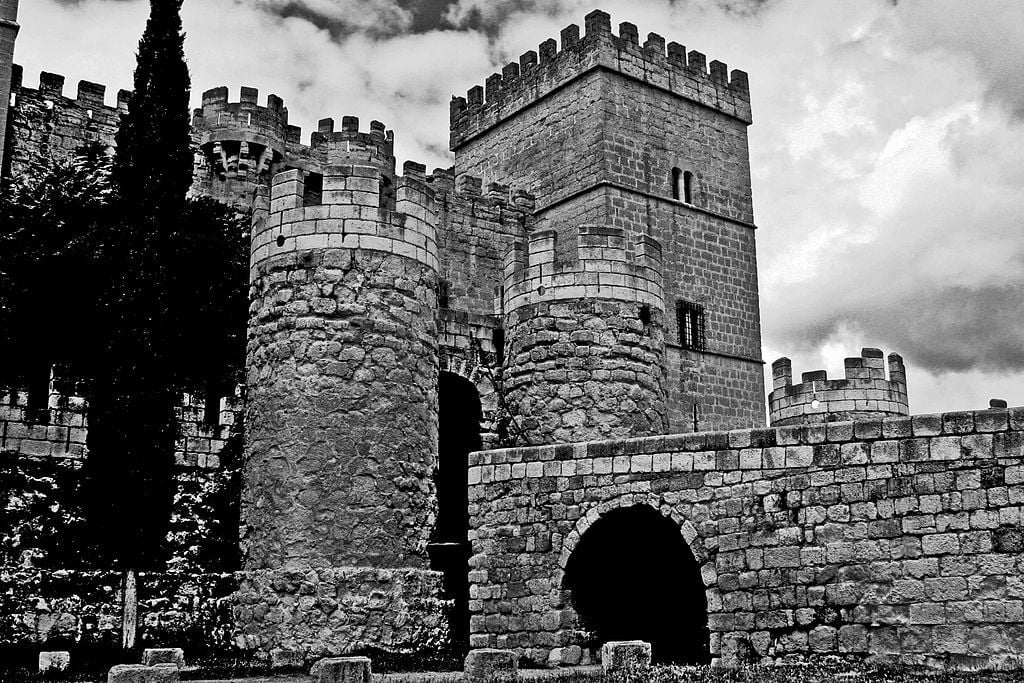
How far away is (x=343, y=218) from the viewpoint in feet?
47.1

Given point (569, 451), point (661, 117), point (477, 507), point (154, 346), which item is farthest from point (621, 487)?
point (661, 117)

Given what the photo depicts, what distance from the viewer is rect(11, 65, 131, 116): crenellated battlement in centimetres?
2625

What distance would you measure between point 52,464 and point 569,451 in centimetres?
614

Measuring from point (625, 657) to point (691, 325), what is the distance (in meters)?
19.7

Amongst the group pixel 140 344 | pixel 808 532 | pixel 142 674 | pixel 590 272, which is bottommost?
pixel 142 674

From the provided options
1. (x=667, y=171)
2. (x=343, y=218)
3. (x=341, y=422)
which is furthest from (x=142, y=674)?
(x=667, y=171)

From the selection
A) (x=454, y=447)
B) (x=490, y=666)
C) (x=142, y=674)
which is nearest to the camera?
(x=142, y=674)

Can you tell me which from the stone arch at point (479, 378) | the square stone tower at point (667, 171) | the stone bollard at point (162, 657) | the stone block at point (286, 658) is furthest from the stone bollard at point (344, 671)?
the square stone tower at point (667, 171)

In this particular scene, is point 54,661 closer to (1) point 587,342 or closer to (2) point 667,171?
(1) point 587,342

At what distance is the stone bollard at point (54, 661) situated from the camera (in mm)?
11953

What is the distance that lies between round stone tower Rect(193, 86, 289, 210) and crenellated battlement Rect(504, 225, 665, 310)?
1166 centimetres

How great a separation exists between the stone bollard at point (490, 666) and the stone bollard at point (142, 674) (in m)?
2.66

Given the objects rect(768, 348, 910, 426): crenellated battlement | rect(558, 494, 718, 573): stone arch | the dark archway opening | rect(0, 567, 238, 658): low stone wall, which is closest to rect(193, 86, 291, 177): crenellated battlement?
rect(768, 348, 910, 426): crenellated battlement

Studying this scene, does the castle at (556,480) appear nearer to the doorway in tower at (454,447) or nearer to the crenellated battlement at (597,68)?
the doorway in tower at (454,447)
